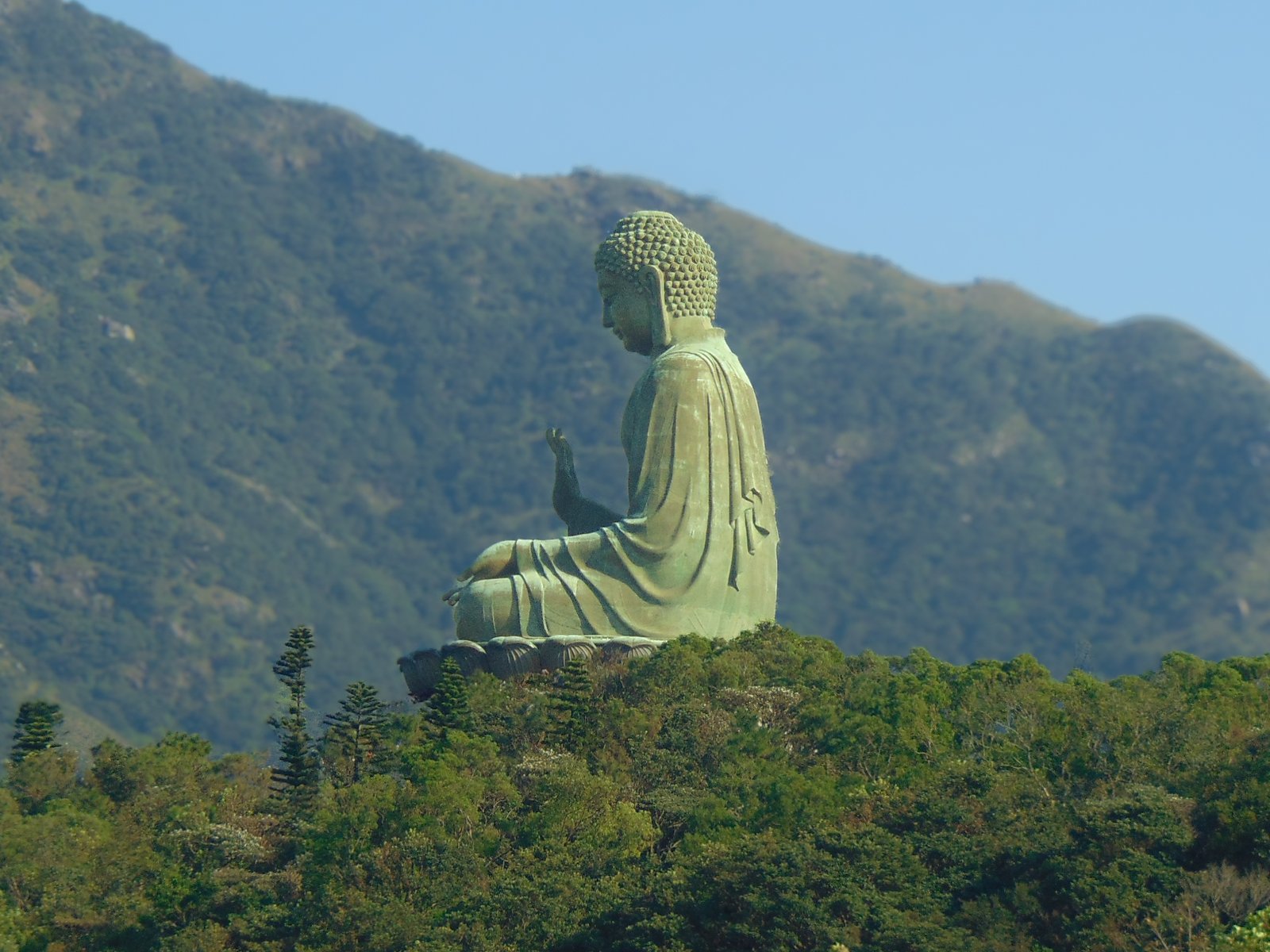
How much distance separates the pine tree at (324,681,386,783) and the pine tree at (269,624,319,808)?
192 millimetres

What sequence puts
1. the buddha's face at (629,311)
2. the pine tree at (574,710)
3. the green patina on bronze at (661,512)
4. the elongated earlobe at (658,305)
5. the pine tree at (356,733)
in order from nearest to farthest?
the pine tree at (574,710), the pine tree at (356,733), the green patina on bronze at (661,512), the elongated earlobe at (658,305), the buddha's face at (629,311)

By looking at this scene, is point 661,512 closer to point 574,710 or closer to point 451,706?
point 574,710

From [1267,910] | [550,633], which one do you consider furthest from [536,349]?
[1267,910]

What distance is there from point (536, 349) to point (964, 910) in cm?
9733

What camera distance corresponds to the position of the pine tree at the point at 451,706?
2308 cm

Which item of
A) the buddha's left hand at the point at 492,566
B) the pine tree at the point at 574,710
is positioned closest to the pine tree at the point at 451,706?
the pine tree at the point at 574,710

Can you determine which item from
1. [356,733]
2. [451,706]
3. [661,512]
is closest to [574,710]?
[451,706]

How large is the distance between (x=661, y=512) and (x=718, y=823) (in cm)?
472

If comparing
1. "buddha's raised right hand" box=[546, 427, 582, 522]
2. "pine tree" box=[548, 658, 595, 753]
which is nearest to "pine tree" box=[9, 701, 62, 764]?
"buddha's raised right hand" box=[546, 427, 582, 522]

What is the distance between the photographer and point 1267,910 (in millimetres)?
17844

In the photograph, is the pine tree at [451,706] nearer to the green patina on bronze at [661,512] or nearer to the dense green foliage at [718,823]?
the dense green foliage at [718,823]

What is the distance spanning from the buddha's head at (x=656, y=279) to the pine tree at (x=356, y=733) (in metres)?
4.39

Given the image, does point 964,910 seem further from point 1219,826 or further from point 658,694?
point 658,694

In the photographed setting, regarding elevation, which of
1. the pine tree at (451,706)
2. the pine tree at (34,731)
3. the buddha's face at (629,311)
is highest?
the buddha's face at (629,311)
